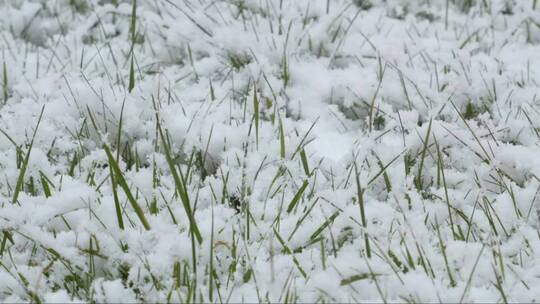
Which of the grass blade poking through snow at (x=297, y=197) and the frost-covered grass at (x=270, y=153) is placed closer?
the frost-covered grass at (x=270, y=153)

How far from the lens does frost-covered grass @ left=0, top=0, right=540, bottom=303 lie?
117 centimetres

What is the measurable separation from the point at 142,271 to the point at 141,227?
0.44 feet

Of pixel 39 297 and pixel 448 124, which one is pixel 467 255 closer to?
pixel 448 124

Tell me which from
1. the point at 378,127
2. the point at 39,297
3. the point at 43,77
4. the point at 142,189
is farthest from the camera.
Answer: the point at 43,77

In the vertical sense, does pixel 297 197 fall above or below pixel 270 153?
below

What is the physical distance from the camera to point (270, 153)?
1.55 m

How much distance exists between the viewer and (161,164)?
156 cm

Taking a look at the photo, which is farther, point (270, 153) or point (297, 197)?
point (270, 153)

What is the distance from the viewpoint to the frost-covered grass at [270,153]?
117 centimetres

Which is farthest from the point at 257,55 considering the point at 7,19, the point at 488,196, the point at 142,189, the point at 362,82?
the point at 7,19

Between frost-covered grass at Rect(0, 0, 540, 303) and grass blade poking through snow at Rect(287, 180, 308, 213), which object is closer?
frost-covered grass at Rect(0, 0, 540, 303)

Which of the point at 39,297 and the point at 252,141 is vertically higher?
the point at 252,141

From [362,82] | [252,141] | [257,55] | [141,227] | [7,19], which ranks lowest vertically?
[141,227]

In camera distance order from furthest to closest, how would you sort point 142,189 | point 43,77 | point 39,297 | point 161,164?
point 43,77
point 161,164
point 142,189
point 39,297
